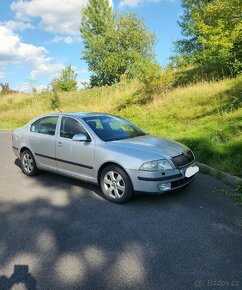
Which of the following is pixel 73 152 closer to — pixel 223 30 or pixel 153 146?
pixel 153 146

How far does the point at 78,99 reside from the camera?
26.9m

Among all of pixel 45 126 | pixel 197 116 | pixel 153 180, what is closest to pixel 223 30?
pixel 197 116

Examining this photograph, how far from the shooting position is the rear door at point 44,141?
6.91m

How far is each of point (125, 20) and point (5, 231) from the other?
48.5 m

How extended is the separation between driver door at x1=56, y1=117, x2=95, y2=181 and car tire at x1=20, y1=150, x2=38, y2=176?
3.34 feet

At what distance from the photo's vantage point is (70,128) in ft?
21.9

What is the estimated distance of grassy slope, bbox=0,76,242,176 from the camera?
27.4 ft

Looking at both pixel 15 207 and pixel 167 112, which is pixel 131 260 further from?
pixel 167 112

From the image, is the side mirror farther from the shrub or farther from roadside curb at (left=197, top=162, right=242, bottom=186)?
the shrub

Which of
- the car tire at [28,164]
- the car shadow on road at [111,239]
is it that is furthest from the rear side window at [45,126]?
the car shadow on road at [111,239]

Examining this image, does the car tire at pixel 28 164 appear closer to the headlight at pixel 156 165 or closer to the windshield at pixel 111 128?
the windshield at pixel 111 128

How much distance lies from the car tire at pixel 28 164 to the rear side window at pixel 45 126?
58 centimetres

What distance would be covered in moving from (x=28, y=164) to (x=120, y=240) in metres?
4.09

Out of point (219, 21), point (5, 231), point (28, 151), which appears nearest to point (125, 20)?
point (219, 21)
